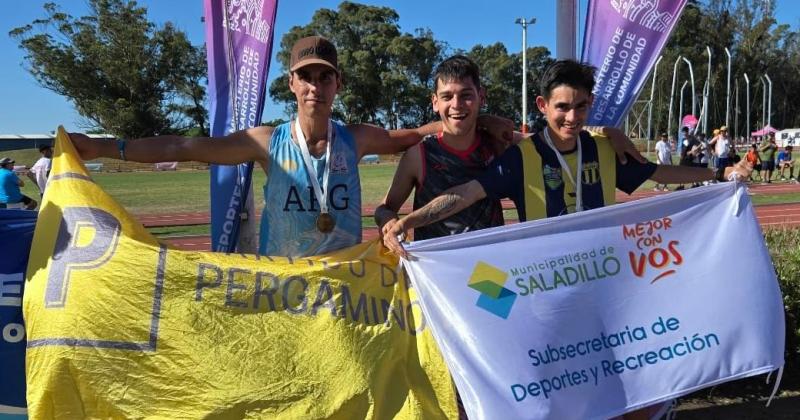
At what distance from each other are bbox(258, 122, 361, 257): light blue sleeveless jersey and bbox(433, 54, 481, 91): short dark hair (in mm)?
576

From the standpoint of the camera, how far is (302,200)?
2971 millimetres

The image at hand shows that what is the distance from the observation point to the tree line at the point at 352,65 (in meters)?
56.2

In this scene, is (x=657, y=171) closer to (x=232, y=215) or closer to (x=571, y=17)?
(x=571, y=17)

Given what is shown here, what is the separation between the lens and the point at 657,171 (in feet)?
10.6

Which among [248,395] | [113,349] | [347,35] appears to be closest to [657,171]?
[248,395]

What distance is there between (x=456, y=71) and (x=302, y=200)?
Answer: 0.98 meters

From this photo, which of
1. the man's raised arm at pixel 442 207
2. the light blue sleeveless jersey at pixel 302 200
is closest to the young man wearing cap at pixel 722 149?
the man's raised arm at pixel 442 207

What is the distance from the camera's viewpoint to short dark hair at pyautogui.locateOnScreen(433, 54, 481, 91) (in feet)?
9.64

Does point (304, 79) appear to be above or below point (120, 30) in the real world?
below

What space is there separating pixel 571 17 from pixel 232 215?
2.92 meters

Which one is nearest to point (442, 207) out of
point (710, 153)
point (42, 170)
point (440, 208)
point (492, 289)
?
point (440, 208)

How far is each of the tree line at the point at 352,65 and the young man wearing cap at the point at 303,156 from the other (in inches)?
1953

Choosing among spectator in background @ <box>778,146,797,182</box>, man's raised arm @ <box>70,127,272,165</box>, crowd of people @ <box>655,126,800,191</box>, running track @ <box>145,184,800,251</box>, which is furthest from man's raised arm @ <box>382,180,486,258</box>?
spectator in background @ <box>778,146,797,182</box>

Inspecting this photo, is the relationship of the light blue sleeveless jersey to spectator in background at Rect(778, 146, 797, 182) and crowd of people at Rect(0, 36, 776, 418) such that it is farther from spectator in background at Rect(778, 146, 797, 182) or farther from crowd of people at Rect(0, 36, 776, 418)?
spectator in background at Rect(778, 146, 797, 182)
